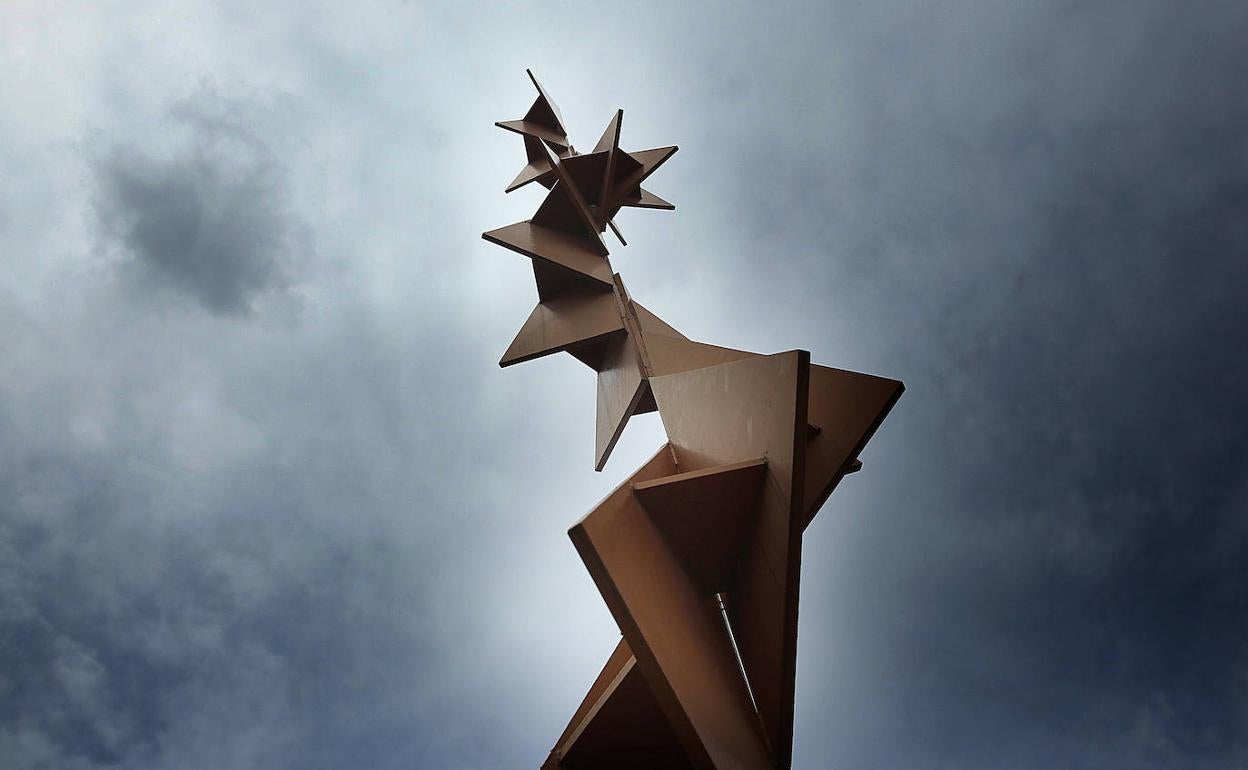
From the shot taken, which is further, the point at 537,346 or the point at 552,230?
the point at 552,230

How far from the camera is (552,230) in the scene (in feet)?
42.1

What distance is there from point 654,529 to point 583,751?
327cm

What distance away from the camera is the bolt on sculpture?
6.24 metres

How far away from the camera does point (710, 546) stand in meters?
7.93

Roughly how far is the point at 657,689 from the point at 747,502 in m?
2.47

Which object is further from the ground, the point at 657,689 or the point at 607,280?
the point at 607,280

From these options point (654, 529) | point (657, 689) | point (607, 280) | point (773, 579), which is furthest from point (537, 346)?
point (657, 689)

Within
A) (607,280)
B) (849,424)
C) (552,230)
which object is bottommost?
(849,424)

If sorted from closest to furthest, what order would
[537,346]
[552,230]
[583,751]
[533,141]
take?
[583,751] → [537,346] → [552,230] → [533,141]

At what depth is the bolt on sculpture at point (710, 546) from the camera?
624 cm

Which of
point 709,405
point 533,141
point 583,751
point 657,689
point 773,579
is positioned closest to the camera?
point 657,689

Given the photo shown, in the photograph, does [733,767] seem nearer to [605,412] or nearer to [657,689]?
[657,689]

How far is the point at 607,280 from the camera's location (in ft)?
39.5

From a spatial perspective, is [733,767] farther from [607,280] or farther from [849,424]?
[607,280]
